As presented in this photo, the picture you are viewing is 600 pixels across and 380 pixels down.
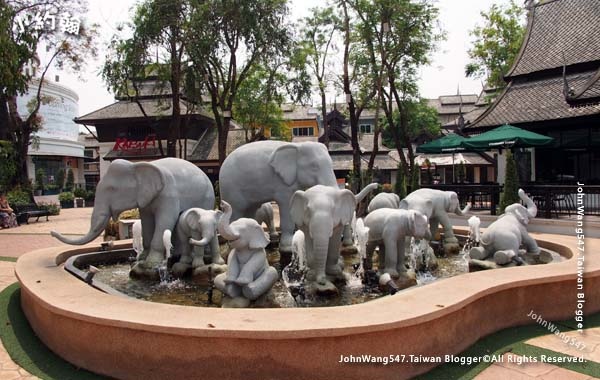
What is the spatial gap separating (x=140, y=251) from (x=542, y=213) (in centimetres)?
1102

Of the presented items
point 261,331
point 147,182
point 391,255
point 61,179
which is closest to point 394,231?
point 391,255

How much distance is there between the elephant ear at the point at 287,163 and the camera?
25.0ft

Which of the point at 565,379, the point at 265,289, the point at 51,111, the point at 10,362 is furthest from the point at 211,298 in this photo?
the point at 51,111

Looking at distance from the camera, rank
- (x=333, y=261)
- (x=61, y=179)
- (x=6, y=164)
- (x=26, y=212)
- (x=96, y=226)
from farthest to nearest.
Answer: (x=61, y=179), (x=6, y=164), (x=26, y=212), (x=96, y=226), (x=333, y=261)

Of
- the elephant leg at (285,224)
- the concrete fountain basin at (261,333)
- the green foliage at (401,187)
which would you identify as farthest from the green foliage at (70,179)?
the concrete fountain basin at (261,333)

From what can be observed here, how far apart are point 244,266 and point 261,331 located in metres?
1.57

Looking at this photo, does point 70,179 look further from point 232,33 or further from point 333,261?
point 333,261

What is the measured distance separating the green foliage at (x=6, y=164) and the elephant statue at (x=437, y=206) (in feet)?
58.9

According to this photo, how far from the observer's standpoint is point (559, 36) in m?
17.6

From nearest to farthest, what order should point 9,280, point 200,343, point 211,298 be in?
point 200,343 < point 211,298 < point 9,280

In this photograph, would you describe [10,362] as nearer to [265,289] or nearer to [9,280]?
[265,289]

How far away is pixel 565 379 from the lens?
3660 mm

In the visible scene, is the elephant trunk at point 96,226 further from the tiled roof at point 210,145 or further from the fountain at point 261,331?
the tiled roof at point 210,145

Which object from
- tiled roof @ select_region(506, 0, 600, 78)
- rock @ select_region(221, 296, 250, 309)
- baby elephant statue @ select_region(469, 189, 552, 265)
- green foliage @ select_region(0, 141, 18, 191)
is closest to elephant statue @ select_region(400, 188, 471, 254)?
baby elephant statue @ select_region(469, 189, 552, 265)
